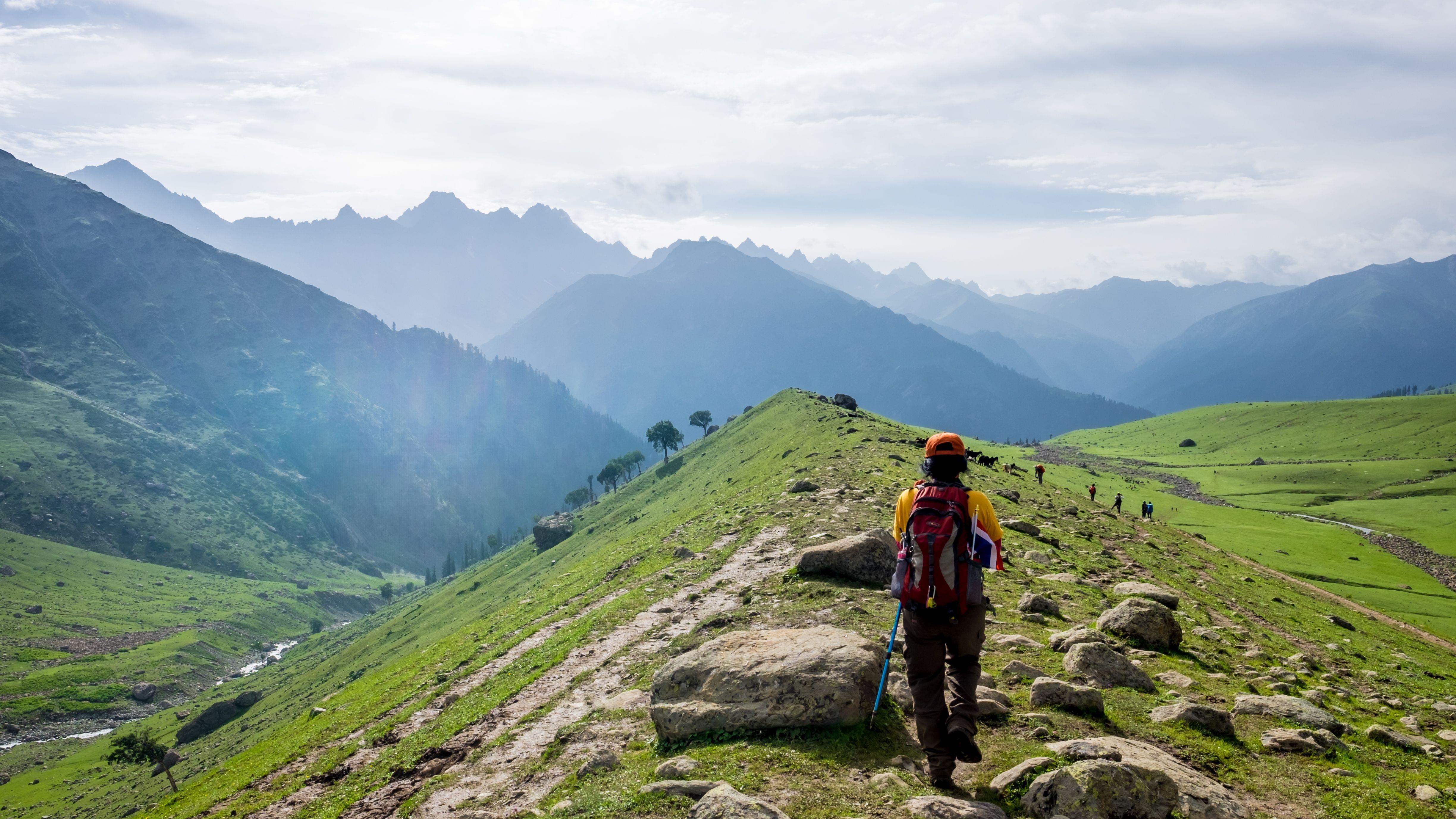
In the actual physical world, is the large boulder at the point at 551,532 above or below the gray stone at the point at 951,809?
below

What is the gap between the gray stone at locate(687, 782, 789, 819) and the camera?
996 centimetres

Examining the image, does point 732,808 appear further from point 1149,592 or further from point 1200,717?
point 1149,592

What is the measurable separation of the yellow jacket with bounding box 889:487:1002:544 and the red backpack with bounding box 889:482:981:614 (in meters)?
0.11

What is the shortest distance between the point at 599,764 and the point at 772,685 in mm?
4019

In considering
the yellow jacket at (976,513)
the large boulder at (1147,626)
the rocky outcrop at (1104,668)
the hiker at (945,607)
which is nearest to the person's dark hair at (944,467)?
the hiker at (945,607)

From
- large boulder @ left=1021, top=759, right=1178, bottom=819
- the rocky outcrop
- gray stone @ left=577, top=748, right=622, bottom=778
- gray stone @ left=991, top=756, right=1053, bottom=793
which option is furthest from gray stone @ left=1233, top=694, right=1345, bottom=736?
gray stone @ left=577, top=748, right=622, bottom=778

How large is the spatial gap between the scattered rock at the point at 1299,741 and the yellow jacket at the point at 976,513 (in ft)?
25.9

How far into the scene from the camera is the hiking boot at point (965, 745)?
37.8 ft

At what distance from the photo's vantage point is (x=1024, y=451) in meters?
172

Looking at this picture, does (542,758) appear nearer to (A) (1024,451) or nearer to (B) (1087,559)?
(B) (1087,559)

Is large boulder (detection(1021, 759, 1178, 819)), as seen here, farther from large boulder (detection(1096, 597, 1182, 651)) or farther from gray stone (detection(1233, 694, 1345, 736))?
large boulder (detection(1096, 597, 1182, 651))

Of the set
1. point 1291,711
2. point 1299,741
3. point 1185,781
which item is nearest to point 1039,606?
point 1291,711

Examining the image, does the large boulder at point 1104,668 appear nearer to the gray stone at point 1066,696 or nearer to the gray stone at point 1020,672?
the gray stone at point 1020,672

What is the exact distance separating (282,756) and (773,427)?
84801mm
